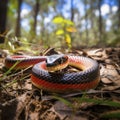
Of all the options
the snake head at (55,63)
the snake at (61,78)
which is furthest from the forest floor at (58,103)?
the snake head at (55,63)

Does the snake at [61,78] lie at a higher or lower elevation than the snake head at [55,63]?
lower

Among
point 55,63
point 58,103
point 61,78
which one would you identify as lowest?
point 58,103

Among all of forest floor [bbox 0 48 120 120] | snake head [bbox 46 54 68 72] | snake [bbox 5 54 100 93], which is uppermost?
snake head [bbox 46 54 68 72]

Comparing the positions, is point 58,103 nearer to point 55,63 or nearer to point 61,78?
point 61,78

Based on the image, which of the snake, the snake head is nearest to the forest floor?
the snake

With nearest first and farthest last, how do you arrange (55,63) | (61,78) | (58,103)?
(58,103), (61,78), (55,63)

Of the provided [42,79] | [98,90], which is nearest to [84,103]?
[98,90]

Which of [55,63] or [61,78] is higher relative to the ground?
[55,63]

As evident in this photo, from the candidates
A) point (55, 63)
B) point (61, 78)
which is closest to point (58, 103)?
point (61, 78)

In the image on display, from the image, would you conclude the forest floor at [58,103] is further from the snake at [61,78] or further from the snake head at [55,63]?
the snake head at [55,63]

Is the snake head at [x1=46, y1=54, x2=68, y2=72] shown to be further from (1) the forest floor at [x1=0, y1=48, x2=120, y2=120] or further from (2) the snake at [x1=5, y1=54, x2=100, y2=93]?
(1) the forest floor at [x1=0, y1=48, x2=120, y2=120]

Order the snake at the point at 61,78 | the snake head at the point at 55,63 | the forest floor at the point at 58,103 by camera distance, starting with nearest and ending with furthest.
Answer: the forest floor at the point at 58,103
the snake at the point at 61,78
the snake head at the point at 55,63

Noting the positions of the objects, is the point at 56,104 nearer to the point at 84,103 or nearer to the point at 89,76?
the point at 84,103
